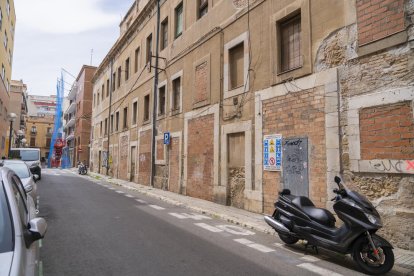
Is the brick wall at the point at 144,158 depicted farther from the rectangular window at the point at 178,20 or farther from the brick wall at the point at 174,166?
the rectangular window at the point at 178,20

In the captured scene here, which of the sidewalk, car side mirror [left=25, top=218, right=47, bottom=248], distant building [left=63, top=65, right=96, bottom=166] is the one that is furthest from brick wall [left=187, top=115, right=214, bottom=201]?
distant building [left=63, top=65, right=96, bottom=166]

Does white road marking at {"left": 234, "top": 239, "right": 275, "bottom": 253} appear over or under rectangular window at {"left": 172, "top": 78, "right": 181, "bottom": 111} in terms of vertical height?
under

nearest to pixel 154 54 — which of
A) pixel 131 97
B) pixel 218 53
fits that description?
pixel 131 97

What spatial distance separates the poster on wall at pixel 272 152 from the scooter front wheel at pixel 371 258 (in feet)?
14.3

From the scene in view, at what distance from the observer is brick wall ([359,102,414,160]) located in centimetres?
633

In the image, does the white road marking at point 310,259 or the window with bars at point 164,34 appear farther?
the window with bars at point 164,34

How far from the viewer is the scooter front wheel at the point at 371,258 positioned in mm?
4875

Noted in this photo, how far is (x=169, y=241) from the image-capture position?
21.5 ft

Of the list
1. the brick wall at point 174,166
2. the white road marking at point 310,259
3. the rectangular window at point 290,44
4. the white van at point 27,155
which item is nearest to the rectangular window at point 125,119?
the white van at point 27,155

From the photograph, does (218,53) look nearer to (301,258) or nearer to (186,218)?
(186,218)

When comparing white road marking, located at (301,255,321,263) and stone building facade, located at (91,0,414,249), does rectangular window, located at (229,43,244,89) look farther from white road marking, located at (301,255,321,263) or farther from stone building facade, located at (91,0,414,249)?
white road marking, located at (301,255,321,263)

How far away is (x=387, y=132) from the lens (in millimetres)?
6648

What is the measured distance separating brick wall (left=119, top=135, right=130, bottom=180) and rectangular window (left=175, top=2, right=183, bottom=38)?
9588mm

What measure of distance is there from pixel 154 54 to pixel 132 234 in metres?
14.6
